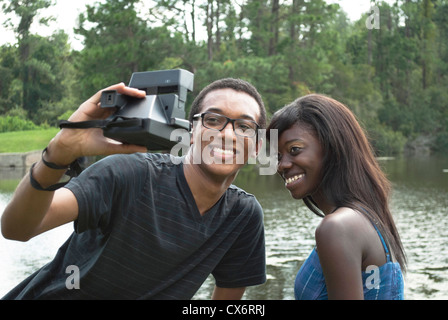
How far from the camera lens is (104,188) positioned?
6.82 feet

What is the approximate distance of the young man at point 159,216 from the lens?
213cm

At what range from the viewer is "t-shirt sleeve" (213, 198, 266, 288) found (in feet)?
8.03

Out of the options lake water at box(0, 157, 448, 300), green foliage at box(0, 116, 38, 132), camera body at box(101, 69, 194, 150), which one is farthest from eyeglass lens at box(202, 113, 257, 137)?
green foliage at box(0, 116, 38, 132)

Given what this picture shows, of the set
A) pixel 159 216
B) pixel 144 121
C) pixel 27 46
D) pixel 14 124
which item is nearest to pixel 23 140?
pixel 14 124

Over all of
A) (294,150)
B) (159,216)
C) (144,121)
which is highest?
(144,121)

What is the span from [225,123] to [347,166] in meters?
0.47

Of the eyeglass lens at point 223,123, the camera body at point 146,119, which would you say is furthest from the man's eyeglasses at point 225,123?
the camera body at point 146,119

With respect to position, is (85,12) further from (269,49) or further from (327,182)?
(327,182)

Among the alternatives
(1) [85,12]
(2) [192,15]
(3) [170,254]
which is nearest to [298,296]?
(3) [170,254]

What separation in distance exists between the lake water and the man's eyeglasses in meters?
5.28

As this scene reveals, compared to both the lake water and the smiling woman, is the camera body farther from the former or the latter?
the lake water

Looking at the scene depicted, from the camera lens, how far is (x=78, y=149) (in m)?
1.77

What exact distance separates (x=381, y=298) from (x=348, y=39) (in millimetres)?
46905

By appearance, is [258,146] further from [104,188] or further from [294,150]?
[104,188]
